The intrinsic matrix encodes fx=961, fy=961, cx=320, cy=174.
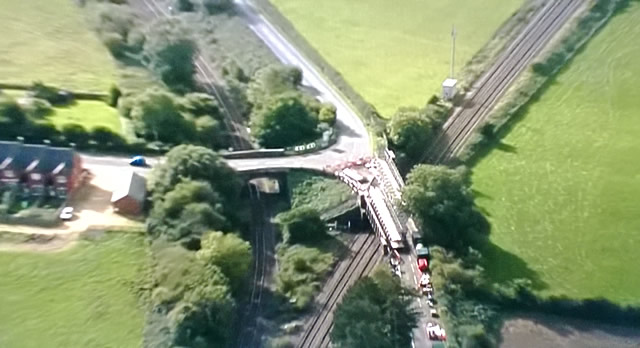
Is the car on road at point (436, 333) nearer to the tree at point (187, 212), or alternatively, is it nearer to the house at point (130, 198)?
the tree at point (187, 212)

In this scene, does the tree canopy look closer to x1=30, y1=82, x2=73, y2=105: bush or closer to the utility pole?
the utility pole

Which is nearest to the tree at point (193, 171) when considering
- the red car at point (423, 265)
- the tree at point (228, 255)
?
the tree at point (228, 255)

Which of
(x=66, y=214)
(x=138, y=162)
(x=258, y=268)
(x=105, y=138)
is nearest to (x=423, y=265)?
(x=258, y=268)

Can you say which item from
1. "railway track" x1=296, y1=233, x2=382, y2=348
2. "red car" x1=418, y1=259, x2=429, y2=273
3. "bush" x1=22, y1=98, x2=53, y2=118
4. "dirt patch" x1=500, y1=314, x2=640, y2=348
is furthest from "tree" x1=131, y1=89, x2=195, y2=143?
"dirt patch" x1=500, y1=314, x2=640, y2=348

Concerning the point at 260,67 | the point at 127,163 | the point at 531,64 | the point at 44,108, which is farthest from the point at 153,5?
the point at 531,64

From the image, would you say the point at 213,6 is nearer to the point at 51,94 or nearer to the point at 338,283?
the point at 51,94

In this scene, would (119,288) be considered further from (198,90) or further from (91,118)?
(198,90)
